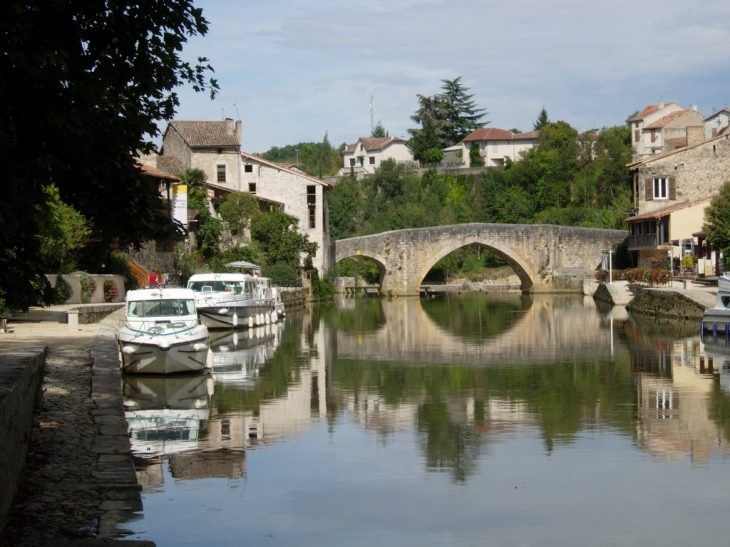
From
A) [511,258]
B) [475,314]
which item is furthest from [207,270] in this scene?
[511,258]

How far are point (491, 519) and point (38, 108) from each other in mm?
4978

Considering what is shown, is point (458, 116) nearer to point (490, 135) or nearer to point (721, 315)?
point (490, 135)

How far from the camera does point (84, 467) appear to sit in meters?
9.37

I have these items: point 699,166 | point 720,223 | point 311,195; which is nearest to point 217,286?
point 720,223

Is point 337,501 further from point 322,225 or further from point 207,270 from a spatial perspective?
point 322,225

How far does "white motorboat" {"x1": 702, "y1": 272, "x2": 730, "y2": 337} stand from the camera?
23391 mm

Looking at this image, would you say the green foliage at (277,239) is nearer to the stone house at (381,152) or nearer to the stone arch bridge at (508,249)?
the stone arch bridge at (508,249)

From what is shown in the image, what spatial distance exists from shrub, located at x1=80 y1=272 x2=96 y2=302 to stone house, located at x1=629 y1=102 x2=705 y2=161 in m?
48.8

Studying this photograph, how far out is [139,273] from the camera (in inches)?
1310

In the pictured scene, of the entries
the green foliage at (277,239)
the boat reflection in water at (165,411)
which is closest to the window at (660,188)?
the green foliage at (277,239)

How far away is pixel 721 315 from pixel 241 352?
10.5 metres

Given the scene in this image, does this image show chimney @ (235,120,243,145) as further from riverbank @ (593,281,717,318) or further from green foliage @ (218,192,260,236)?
riverbank @ (593,281,717,318)

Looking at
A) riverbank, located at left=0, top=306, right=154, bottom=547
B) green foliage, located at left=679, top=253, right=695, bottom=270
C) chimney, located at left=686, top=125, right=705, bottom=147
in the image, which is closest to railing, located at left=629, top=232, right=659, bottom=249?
green foliage, located at left=679, top=253, right=695, bottom=270

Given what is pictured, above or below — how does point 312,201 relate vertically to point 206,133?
below
